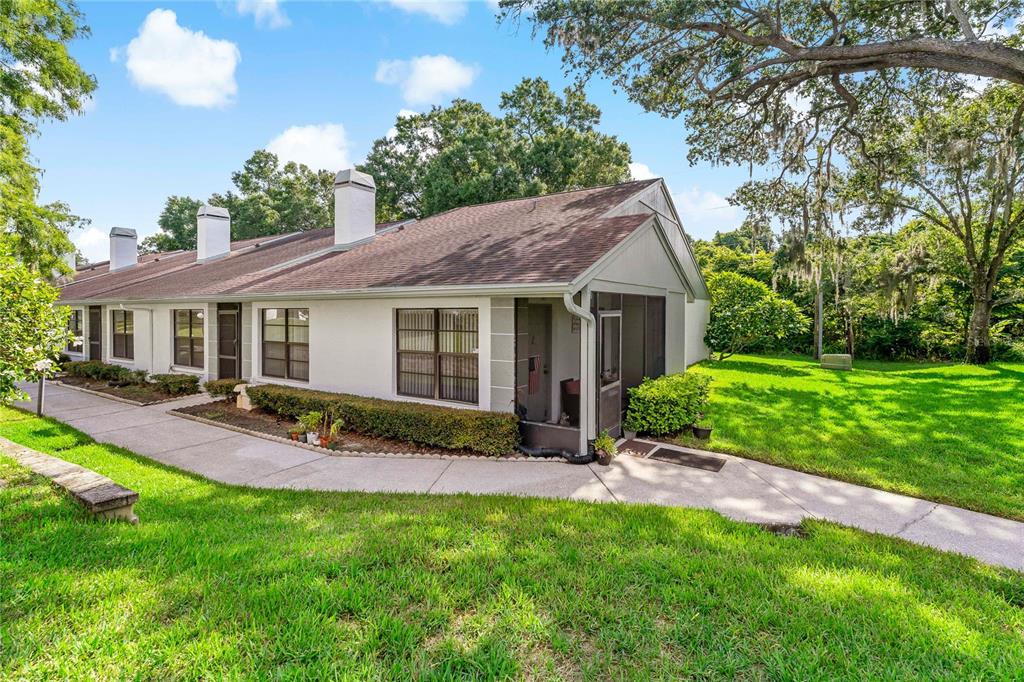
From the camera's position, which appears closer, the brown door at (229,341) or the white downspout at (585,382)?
the white downspout at (585,382)

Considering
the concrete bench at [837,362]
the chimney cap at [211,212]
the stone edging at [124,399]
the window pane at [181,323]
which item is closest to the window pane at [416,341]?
the stone edging at [124,399]

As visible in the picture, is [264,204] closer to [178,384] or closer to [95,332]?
[95,332]

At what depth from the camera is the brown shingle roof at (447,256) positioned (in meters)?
7.02

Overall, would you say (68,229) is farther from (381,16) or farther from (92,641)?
(92,641)

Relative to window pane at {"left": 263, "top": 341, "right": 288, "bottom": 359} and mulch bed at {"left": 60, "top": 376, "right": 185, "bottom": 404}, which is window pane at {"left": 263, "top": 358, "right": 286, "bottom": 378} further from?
mulch bed at {"left": 60, "top": 376, "right": 185, "bottom": 404}

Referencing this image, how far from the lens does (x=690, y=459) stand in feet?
22.2

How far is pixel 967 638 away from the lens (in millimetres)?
2678

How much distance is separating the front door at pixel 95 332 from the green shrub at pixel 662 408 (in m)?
16.9

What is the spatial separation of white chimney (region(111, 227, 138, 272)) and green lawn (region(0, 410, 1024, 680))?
69.5ft

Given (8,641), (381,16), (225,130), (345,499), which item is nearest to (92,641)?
(8,641)

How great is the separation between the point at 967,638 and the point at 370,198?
14.1 m

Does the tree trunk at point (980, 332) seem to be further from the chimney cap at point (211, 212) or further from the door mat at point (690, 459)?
the chimney cap at point (211, 212)

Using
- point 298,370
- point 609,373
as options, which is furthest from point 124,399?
point 609,373

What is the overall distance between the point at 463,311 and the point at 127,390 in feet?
33.0
